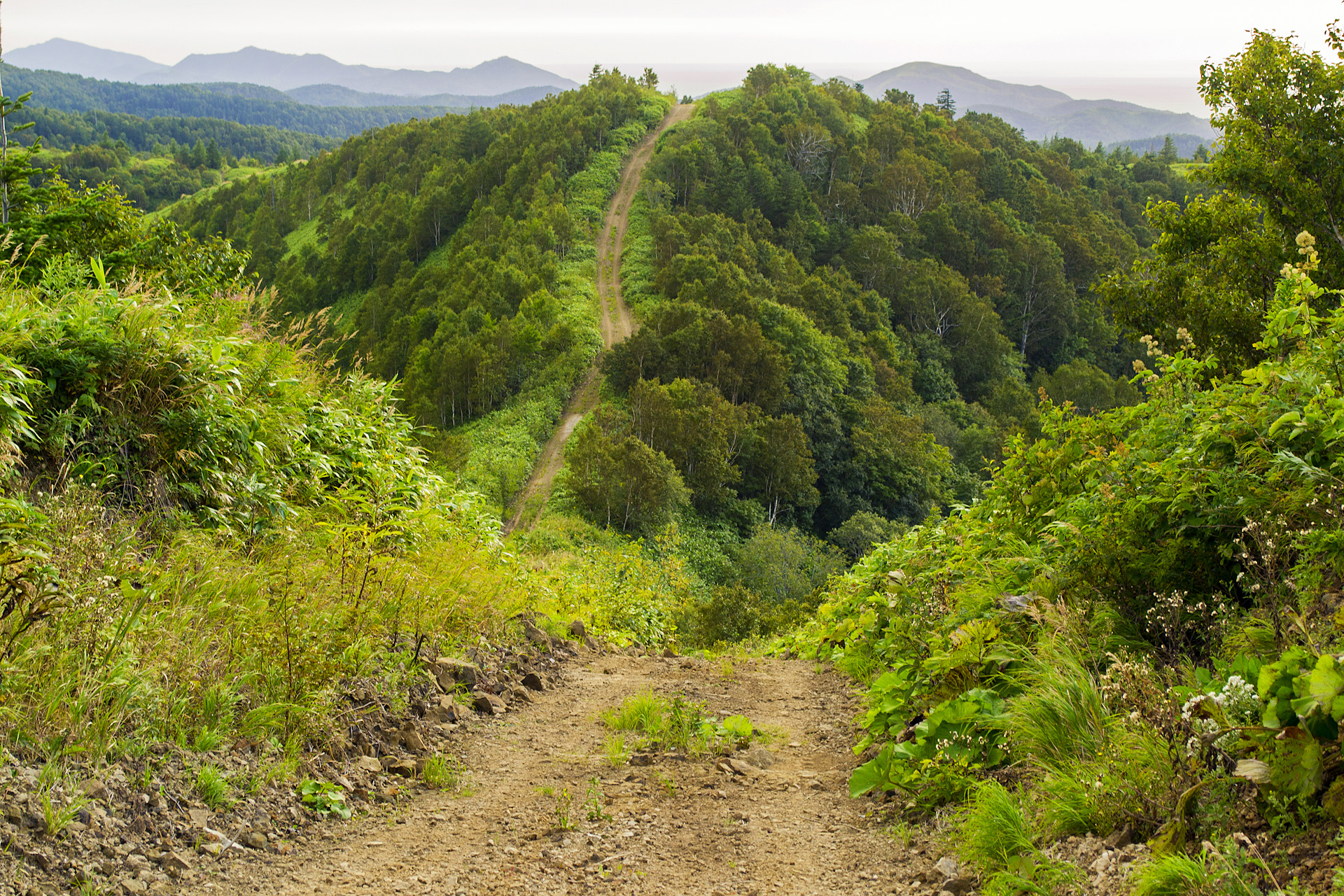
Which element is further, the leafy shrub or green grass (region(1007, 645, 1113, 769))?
the leafy shrub

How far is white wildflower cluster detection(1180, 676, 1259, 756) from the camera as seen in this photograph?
7.16ft

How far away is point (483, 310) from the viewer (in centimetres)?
4847

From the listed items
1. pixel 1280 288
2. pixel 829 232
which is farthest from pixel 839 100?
pixel 1280 288

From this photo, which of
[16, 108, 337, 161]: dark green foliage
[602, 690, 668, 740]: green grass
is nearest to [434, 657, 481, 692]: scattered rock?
[602, 690, 668, 740]: green grass

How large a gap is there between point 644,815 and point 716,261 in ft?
171

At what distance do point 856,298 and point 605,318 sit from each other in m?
24.0

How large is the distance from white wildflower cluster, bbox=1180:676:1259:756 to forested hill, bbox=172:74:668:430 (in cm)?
4029

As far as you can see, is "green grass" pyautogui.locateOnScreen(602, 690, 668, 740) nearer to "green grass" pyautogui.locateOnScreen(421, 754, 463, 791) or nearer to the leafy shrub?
"green grass" pyautogui.locateOnScreen(421, 754, 463, 791)

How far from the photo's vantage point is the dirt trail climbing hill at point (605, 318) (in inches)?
1323

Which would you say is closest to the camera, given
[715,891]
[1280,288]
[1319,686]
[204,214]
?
[1319,686]

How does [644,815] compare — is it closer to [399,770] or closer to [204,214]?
[399,770]

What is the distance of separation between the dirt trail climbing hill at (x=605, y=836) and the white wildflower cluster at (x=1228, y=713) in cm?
98

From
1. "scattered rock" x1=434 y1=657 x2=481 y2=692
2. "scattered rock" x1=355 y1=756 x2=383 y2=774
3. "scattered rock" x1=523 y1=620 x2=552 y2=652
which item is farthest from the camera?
"scattered rock" x1=523 y1=620 x2=552 y2=652

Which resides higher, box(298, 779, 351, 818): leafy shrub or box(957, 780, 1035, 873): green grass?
box(957, 780, 1035, 873): green grass
